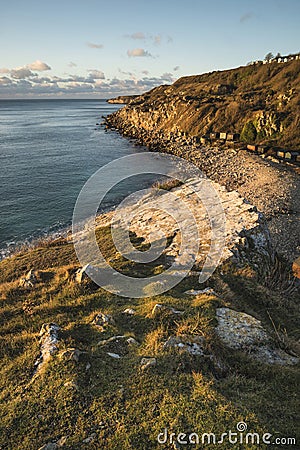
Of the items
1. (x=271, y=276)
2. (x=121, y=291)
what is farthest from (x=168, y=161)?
(x=121, y=291)

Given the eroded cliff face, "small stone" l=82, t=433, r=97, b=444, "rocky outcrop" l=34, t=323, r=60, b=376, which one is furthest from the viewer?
the eroded cliff face

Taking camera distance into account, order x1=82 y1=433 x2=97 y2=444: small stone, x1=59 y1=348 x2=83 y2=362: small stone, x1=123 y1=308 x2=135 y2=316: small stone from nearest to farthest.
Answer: x1=82 y1=433 x2=97 y2=444: small stone → x1=59 y1=348 x2=83 y2=362: small stone → x1=123 y1=308 x2=135 y2=316: small stone

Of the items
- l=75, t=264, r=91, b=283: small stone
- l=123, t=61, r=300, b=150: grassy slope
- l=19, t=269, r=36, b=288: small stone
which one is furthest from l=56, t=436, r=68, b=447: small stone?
l=123, t=61, r=300, b=150: grassy slope

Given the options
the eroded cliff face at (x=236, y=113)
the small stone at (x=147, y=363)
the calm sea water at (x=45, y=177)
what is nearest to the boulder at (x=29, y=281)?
the small stone at (x=147, y=363)

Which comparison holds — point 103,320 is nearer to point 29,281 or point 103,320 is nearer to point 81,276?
point 81,276

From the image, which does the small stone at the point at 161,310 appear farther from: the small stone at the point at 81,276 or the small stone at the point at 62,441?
the small stone at the point at 62,441

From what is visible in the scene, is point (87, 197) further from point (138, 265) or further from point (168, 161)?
point (138, 265)

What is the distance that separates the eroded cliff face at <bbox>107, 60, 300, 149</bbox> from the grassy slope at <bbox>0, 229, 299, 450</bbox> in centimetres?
4833

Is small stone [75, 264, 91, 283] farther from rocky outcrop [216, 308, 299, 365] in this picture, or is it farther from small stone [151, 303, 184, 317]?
rocky outcrop [216, 308, 299, 365]

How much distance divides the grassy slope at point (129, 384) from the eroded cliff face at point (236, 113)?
4833 cm

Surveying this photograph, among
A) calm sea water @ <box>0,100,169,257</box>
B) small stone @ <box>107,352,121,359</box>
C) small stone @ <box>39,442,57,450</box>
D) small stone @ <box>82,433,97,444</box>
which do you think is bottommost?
calm sea water @ <box>0,100,169,257</box>

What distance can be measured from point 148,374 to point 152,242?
33.4 feet

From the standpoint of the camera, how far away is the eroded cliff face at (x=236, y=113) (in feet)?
182

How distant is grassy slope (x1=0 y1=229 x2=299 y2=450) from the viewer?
5793mm
